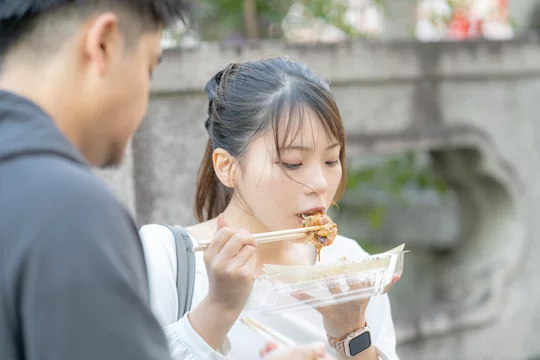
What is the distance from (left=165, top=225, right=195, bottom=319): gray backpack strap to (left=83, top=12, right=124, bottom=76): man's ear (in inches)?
40.8

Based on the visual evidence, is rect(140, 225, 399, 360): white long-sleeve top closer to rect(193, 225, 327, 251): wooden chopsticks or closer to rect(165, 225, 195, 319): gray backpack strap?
rect(165, 225, 195, 319): gray backpack strap

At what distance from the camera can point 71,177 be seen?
1.05 meters

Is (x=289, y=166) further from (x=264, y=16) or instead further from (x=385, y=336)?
(x=264, y=16)

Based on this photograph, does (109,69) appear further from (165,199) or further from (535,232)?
(535,232)

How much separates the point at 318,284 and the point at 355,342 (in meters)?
0.26

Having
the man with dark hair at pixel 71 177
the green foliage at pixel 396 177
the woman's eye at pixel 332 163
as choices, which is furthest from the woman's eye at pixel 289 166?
the green foliage at pixel 396 177

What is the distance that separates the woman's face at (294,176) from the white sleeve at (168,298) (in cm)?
30

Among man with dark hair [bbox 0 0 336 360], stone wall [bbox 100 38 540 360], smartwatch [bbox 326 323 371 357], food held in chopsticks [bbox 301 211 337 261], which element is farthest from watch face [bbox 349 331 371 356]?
stone wall [bbox 100 38 540 360]

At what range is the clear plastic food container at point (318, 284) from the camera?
190 centimetres

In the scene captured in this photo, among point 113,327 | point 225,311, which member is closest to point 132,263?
point 113,327

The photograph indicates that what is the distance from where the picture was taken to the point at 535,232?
494 centimetres

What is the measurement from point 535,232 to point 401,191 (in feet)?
3.67

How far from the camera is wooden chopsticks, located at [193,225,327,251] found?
1.91 meters

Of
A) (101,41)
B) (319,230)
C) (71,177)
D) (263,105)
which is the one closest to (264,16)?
(263,105)
